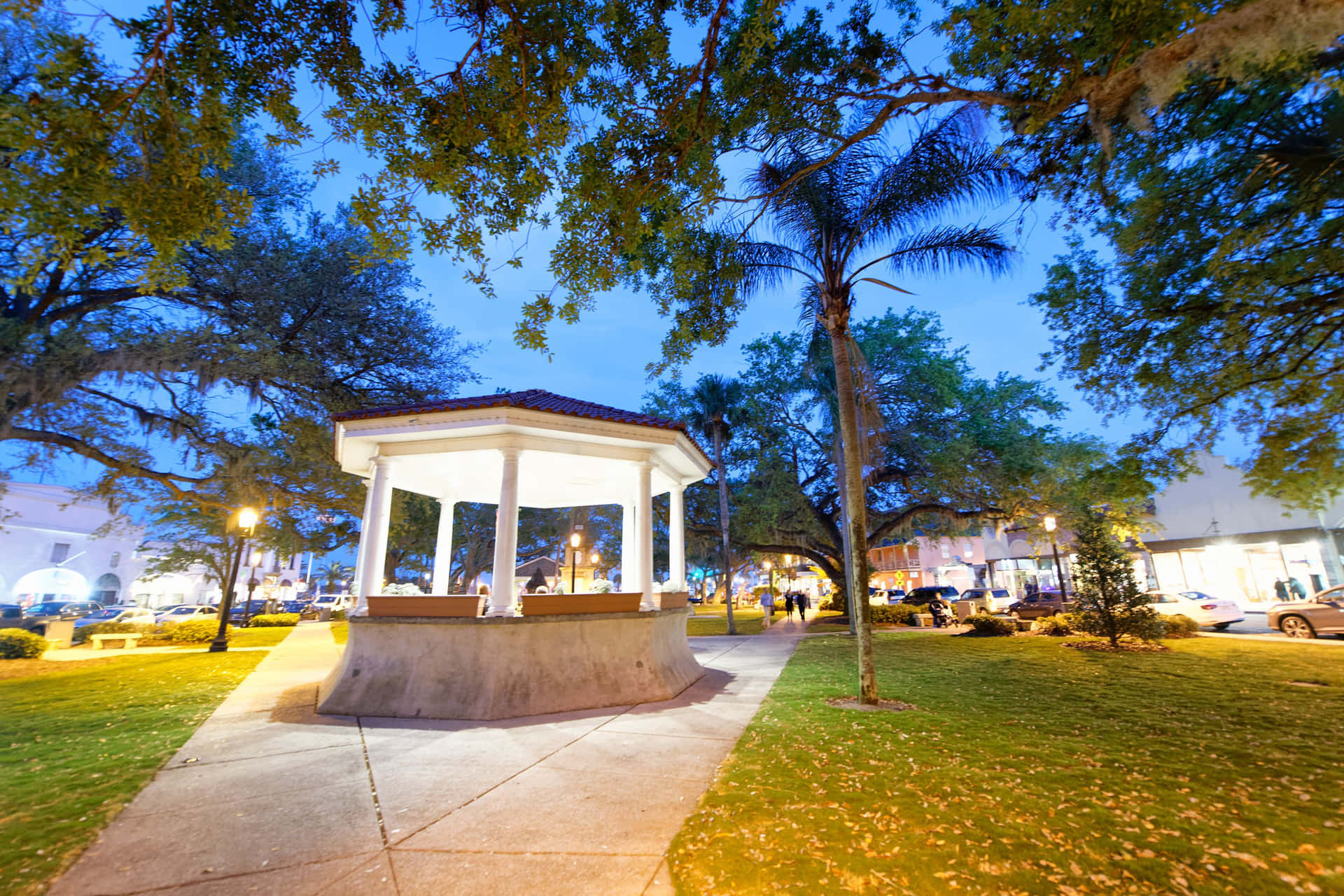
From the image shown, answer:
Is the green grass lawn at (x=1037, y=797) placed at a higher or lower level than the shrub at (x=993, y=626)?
lower

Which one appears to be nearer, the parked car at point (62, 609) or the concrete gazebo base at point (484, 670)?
the concrete gazebo base at point (484, 670)

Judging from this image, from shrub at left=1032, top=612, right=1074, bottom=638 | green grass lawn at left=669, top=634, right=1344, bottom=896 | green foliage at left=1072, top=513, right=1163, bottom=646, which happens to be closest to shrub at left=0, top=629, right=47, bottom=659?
green grass lawn at left=669, top=634, right=1344, bottom=896

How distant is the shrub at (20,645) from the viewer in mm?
16266

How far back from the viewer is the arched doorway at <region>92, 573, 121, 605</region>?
46.4 meters

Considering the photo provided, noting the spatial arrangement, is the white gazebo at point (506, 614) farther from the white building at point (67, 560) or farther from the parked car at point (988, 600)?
the white building at point (67, 560)

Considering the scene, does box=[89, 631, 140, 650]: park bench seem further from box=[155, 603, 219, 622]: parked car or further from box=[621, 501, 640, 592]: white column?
box=[621, 501, 640, 592]: white column

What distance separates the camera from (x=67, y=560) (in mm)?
43406

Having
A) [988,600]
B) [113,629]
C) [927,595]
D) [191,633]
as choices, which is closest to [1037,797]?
[191,633]

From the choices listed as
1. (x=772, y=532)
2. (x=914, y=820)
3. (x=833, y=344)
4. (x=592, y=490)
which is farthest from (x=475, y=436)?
(x=772, y=532)

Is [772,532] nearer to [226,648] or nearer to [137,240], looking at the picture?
[226,648]

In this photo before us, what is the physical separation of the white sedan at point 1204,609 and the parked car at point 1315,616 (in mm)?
2160

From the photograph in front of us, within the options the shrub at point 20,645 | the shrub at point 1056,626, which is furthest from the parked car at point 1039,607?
the shrub at point 20,645

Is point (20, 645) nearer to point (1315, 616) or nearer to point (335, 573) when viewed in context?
point (1315, 616)

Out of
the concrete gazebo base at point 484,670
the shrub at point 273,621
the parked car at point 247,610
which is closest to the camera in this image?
the concrete gazebo base at point 484,670
